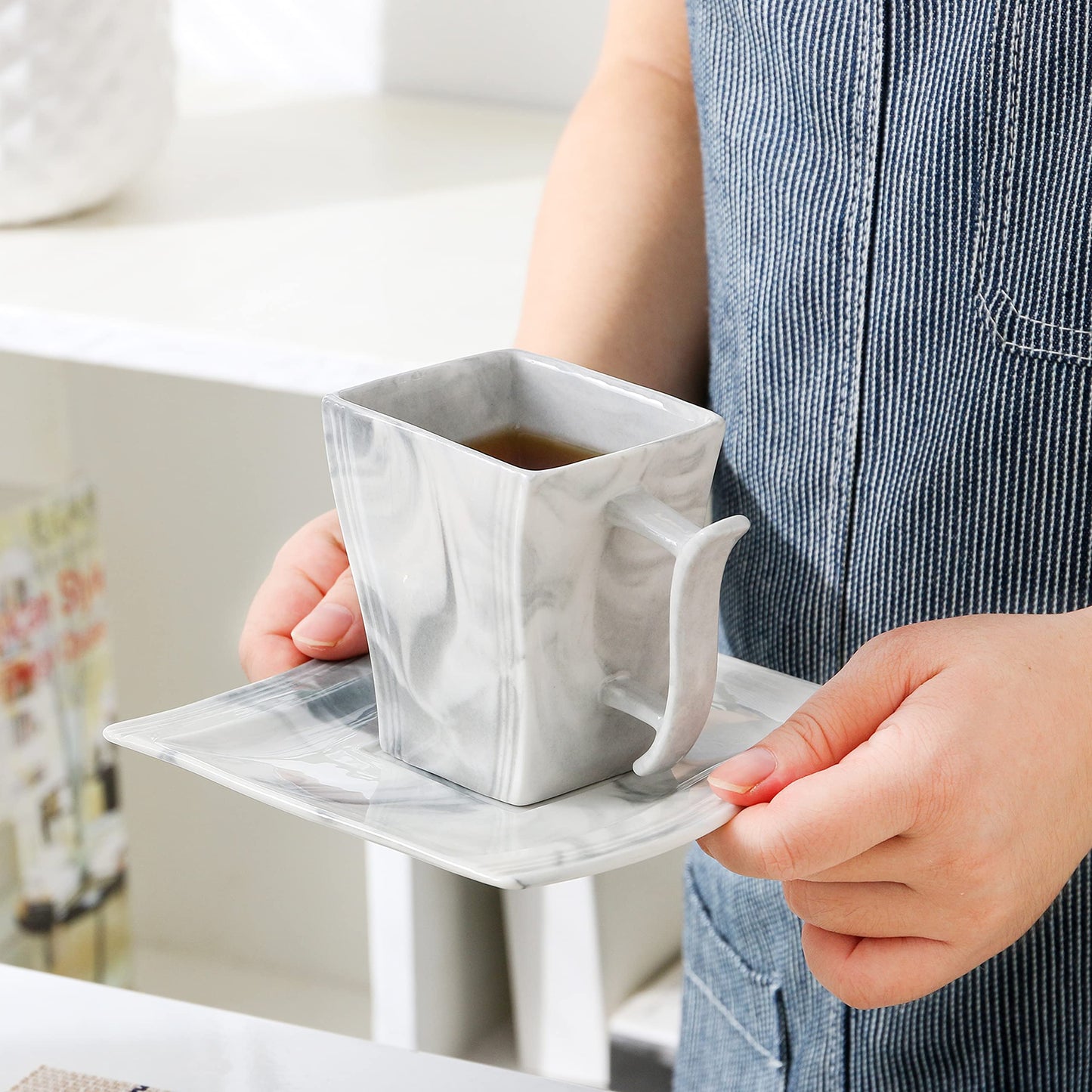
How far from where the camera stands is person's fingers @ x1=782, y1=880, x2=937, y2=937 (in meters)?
0.42

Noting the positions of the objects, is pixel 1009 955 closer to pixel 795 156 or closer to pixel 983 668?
pixel 983 668

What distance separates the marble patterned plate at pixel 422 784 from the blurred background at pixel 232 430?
39 centimetres

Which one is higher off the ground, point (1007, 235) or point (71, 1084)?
point (1007, 235)

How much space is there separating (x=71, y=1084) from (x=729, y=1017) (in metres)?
0.34

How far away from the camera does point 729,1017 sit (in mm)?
641

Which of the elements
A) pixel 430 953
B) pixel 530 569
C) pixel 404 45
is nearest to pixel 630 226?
pixel 530 569

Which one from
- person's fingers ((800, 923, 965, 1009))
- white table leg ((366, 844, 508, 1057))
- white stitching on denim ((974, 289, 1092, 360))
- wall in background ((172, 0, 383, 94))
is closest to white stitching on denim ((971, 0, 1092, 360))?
white stitching on denim ((974, 289, 1092, 360))

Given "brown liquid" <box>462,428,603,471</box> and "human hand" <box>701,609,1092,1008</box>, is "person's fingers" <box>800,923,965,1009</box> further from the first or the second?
"brown liquid" <box>462,428,603,471</box>

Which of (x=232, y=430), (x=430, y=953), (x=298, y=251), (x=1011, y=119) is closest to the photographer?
(x=1011, y=119)

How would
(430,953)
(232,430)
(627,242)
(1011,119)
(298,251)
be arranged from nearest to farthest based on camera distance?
(1011,119)
(627,242)
(298,251)
(430,953)
(232,430)

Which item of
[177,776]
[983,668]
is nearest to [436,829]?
[983,668]

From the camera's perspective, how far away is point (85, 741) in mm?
1272

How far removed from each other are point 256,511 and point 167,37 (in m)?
0.42

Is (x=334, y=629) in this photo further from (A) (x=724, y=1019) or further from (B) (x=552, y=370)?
(A) (x=724, y=1019)
